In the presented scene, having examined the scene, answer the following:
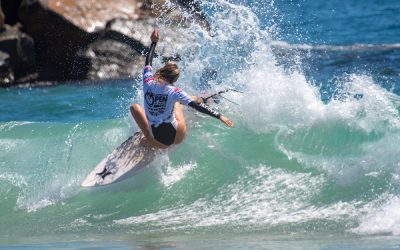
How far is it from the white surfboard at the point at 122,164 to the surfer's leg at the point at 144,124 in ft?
0.48

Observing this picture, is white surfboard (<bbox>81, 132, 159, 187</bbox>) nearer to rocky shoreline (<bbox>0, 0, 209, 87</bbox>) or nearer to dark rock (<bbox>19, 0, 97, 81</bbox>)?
rocky shoreline (<bbox>0, 0, 209, 87</bbox>)

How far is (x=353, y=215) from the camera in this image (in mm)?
8930

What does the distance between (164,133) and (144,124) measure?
32 cm

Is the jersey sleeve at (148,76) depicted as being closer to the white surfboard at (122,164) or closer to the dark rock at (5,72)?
the white surfboard at (122,164)

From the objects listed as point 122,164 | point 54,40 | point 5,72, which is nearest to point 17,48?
point 5,72

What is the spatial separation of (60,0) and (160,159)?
959cm

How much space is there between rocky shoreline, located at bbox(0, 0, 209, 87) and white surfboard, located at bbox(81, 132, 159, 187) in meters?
8.52

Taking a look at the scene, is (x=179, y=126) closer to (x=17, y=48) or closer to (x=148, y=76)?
(x=148, y=76)

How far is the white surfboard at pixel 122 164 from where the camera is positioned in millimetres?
10531

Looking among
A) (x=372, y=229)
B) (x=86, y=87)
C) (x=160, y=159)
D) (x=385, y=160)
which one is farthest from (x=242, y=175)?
(x=86, y=87)

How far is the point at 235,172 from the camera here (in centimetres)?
1055

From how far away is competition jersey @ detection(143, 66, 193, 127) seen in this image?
9.95m

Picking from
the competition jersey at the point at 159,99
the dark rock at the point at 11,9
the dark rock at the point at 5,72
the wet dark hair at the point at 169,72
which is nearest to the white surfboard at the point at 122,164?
the competition jersey at the point at 159,99

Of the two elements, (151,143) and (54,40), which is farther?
(54,40)
